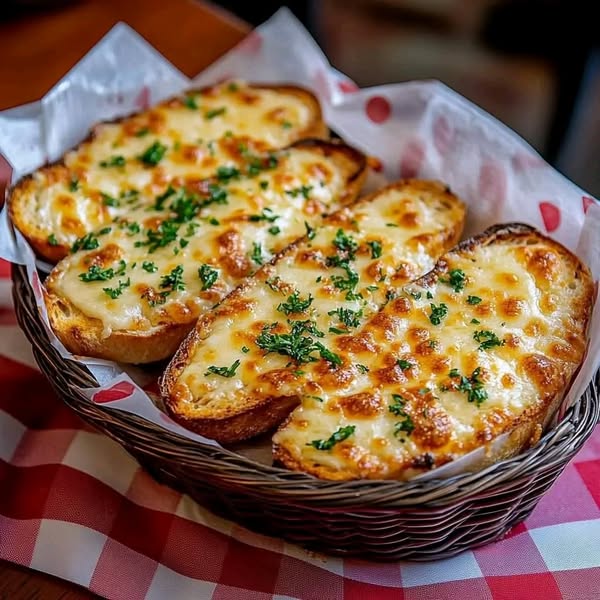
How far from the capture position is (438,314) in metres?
2.18

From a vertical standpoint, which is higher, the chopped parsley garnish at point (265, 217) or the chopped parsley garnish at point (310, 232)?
the chopped parsley garnish at point (310, 232)

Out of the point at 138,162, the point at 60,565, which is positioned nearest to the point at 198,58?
the point at 138,162

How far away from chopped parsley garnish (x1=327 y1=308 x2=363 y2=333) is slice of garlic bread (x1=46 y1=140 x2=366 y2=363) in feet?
1.16

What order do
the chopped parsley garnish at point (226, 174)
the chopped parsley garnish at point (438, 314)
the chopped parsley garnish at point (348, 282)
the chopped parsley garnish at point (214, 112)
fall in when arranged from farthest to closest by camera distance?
the chopped parsley garnish at point (214, 112)
the chopped parsley garnish at point (226, 174)
the chopped parsley garnish at point (348, 282)
the chopped parsley garnish at point (438, 314)

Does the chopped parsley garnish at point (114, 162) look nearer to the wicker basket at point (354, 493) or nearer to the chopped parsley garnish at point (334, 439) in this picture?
the wicker basket at point (354, 493)

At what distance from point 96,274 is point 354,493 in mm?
1069

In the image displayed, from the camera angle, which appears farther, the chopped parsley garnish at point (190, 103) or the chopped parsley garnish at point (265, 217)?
the chopped parsley garnish at point (190, 103)

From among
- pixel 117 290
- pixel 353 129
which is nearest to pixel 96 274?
pixel 117 290

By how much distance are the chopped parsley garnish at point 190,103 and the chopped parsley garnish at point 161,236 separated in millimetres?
685

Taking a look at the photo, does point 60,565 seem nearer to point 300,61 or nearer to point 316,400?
point 316,400

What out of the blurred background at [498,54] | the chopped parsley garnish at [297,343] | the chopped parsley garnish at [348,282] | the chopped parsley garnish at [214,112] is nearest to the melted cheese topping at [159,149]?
the chopped parsley garnish at [214,112]

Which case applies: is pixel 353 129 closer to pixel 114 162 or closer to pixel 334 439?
pixel 114 162

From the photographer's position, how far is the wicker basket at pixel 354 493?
177 centimetres

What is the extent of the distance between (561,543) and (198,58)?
2.50 m
